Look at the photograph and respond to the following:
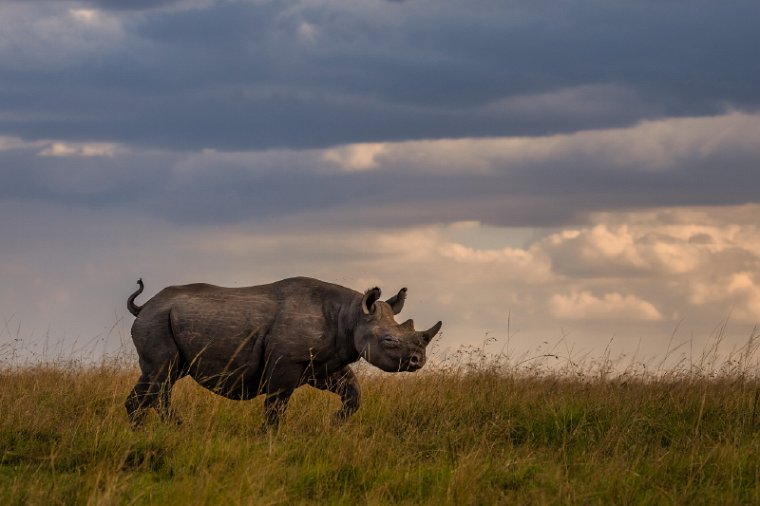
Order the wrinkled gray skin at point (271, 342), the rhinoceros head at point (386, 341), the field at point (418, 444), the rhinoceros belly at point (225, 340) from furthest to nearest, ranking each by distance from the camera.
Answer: the rhinoceros belly at point (225, 340), the wrinkled gray skin at point (271, 342), the rhinoceros head at point (386, 341), the field at point (418, 444)

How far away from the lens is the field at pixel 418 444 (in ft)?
25.9

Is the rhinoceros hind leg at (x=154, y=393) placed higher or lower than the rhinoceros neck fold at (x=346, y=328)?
lower

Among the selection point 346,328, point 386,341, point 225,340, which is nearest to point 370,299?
point 346,328

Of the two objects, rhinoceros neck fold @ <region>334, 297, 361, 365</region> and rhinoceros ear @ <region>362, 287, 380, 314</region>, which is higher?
rhinoceros ear @ <region>362, 287, 380, 314</region>

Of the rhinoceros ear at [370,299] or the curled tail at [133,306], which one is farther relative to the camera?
the curled tail at [133,306]

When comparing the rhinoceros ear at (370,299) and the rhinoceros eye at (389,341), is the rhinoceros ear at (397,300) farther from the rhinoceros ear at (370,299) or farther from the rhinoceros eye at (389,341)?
the rhinoceros eye at (389,341)

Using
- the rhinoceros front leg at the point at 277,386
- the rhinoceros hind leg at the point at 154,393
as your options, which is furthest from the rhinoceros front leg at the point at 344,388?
the rhinoceros hind leg at the point at 154,393

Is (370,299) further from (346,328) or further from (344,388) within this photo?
(344,388)

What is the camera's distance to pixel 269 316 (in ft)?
35.8

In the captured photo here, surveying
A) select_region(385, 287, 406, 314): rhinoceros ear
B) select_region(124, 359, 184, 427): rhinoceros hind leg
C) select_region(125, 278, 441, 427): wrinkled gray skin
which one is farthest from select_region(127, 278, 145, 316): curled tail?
select_region(385, 287, 406, 314): rhinoceros ear

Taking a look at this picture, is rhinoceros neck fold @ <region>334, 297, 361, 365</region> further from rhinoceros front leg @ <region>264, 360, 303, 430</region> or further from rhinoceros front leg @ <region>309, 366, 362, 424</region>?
rhinoceros front leg @ <region>264, 360, 303, 430</region>

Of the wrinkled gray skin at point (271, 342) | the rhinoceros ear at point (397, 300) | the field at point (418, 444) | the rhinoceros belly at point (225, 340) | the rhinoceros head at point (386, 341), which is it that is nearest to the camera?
the field at point (418, 444)

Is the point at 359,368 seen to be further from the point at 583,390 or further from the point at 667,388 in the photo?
the point at 667,388

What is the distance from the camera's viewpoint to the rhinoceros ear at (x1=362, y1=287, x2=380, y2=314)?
1070cm
